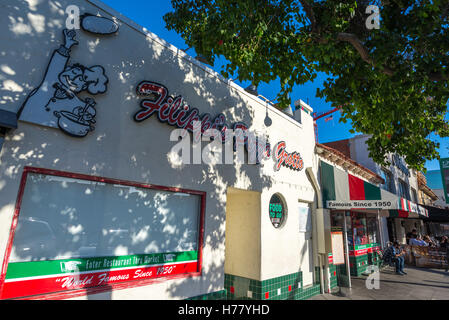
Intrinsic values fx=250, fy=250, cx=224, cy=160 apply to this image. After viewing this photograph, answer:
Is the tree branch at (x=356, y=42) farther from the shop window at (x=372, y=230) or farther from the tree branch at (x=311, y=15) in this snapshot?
the shop window at (x=372, y=230)

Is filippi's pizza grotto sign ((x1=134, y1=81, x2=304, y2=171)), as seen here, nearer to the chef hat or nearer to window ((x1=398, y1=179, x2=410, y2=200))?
the chef hat

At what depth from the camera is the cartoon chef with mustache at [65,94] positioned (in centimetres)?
371

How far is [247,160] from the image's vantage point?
22.8ft

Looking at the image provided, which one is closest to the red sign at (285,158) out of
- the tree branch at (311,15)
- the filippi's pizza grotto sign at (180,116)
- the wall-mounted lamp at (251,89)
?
the filippi's pizza grotto sign at (180,116)

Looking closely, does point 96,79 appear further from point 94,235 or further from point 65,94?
point 94,235

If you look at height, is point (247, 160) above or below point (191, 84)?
below

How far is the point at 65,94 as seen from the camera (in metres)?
3.98

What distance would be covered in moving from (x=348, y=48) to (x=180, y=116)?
440 cm

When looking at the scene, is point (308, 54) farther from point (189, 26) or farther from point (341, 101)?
point (189, 26)

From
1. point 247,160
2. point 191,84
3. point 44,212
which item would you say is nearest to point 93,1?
point 191,84

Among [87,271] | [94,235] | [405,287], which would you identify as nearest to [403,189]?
[405,287]

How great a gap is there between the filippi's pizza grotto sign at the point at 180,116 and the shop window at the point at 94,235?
145 cm

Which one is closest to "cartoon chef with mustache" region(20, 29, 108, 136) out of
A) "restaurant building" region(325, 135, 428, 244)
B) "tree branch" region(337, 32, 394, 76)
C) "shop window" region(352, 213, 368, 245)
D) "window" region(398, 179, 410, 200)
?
"tree branch" region(337, 32, 394, 76)
